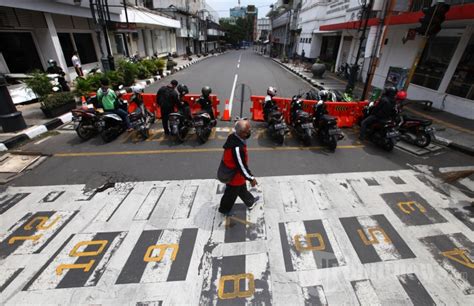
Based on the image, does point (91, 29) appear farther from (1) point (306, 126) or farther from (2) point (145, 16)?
(1) point (306, 126)

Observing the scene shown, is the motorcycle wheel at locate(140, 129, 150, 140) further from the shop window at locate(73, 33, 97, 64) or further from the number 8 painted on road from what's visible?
the shop window at locate(73, 33, 97, 64)

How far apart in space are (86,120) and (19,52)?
8233 mm

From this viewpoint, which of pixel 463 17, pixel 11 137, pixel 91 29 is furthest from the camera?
pixel 91 29

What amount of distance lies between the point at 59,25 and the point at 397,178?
17.3 meters

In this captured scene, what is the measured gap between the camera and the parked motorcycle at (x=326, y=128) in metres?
6.19

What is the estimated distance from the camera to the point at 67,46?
13.4 m

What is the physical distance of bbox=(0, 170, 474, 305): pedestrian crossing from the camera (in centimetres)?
278

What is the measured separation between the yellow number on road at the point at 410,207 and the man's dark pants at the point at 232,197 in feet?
9.37

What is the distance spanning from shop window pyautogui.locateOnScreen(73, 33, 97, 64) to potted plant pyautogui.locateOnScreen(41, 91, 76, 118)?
8311 mm

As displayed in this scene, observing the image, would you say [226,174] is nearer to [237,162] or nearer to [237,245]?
[237,162]

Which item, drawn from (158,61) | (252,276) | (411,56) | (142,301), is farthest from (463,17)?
(158,61)

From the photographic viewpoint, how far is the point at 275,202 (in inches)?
171

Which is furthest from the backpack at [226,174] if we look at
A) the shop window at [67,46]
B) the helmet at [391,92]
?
the shop window at [67,46]

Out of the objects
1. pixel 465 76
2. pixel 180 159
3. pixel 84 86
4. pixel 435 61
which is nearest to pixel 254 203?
pixel 180 159
